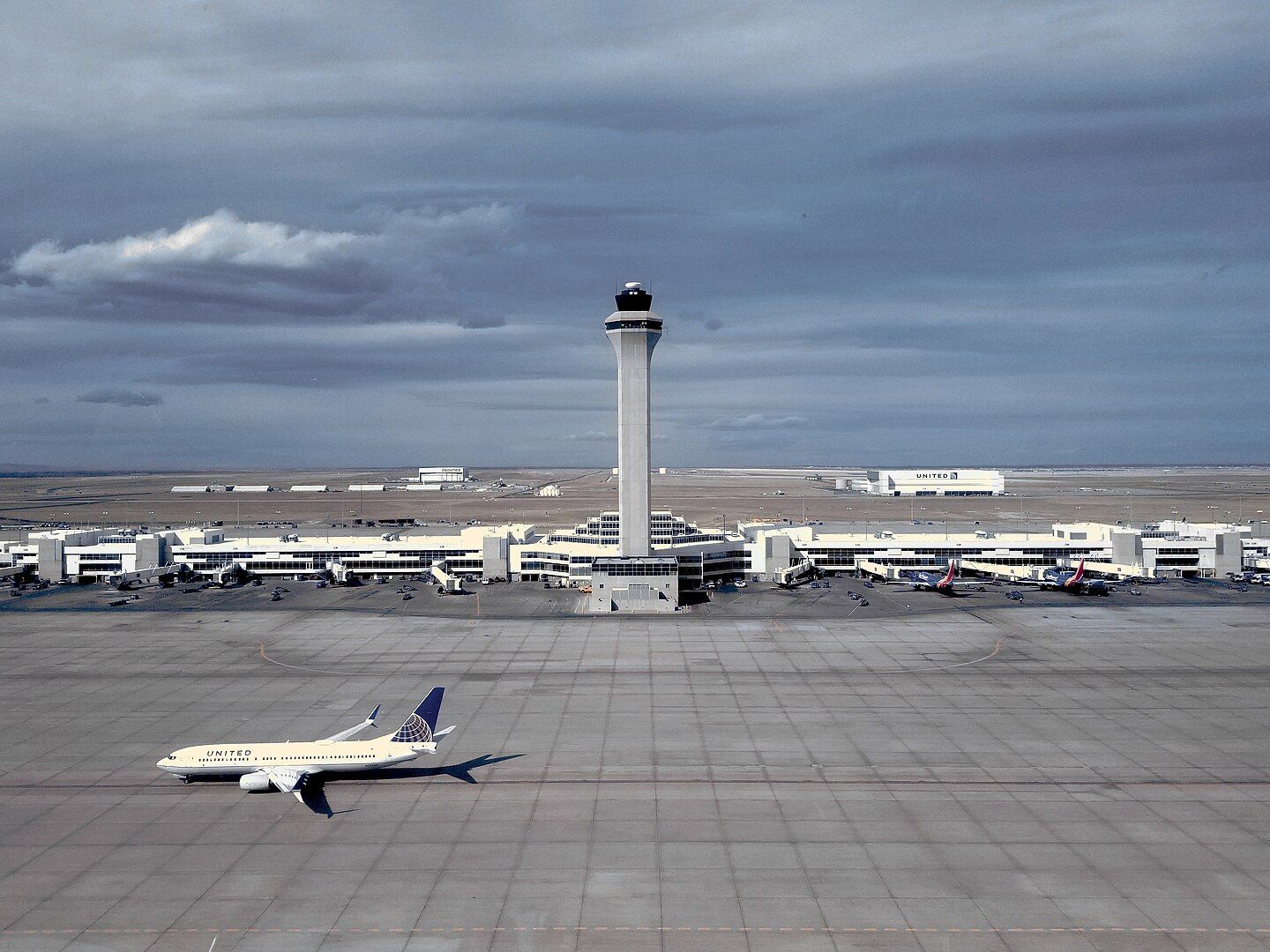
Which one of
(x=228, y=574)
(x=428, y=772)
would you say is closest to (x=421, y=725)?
(x=428, y=772)

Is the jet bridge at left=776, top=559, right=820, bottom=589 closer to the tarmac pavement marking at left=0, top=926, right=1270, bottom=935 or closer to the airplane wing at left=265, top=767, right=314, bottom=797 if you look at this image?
the airplane wing at left=265, top=767, right=314, bottom=797

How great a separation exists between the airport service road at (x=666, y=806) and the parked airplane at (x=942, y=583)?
3577 cm

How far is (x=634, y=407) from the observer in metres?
110

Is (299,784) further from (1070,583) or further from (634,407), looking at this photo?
(1070,583)

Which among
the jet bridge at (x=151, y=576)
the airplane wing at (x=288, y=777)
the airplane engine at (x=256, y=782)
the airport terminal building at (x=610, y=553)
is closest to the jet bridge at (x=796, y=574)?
the airport terminal building at (x=610, y=553)

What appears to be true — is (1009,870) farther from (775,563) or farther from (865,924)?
(775,563)

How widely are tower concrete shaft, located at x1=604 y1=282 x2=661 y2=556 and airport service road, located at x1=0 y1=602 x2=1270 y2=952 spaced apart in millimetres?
33484

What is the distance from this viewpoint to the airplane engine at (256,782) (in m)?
45.0

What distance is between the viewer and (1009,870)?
3612 cm

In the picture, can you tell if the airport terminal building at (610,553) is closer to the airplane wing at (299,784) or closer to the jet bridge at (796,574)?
the jet bridge at (796,574)

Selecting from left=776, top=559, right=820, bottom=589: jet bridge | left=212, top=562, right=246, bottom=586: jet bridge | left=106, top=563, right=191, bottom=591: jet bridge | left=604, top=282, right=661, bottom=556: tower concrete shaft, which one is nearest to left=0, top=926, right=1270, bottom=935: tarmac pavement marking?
left=604, top=282, right=661, bottom=556: tower concrete shaft

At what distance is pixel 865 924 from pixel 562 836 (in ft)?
46.7

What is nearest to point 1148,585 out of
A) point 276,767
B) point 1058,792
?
point 1058,792

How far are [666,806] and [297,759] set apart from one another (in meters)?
20.3
